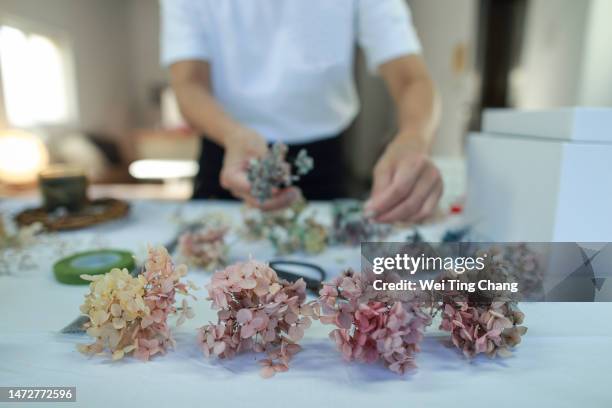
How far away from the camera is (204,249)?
0.60 meters

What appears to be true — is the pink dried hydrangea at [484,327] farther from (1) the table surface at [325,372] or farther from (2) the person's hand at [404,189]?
(2) the person's hand at [404,189]

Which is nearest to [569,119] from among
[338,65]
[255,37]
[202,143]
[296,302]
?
[296,302]

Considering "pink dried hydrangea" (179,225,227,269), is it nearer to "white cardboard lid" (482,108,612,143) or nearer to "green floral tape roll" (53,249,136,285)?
"green floral tape roll" (53,249,136,285)

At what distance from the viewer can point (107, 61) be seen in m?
4.87

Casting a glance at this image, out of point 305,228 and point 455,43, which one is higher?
point 455,43

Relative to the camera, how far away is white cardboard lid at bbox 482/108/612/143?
468 millimetres

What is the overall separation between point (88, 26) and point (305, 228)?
16.3ft

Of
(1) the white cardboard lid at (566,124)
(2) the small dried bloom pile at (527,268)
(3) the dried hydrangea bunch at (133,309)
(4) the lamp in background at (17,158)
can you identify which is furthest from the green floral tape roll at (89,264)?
(4) the lamp in background at (17,158)

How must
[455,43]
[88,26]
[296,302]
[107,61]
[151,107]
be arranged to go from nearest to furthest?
[296,302] < [455,43] < [88,26] < [107,61] < [151,107]

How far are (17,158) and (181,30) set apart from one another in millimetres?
2712

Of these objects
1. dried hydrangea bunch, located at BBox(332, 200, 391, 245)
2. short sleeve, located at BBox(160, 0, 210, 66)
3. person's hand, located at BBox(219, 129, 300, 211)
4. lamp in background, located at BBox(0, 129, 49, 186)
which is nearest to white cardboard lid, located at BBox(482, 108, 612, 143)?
dried hydrangea bunch, located at BBox(332, 200, 391, 245)

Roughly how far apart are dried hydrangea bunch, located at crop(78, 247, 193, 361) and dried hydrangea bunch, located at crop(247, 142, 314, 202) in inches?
10.1

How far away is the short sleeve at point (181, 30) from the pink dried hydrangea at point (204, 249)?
58cm

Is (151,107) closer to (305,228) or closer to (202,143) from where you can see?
(202,143)
